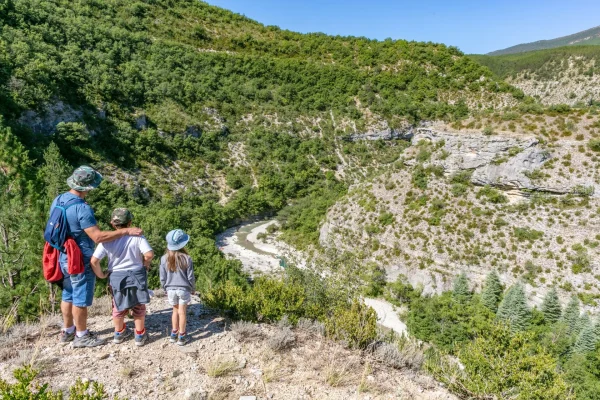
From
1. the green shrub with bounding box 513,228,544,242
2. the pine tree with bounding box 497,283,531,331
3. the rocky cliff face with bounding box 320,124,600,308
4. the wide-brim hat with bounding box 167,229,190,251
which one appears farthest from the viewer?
the green shrub with bounding box 513,228,544,242

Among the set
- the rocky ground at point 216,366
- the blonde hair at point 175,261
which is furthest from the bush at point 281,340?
the blonde hair at point 175,261

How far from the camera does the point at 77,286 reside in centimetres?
455

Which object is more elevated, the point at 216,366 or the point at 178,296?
the point at 178,296

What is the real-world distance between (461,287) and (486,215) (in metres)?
6.68

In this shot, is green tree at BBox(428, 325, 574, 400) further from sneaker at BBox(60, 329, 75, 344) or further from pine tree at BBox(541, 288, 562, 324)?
pine tree at BBox(541, 288, 562, 324)

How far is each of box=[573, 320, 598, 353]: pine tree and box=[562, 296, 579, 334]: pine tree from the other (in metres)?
1.50

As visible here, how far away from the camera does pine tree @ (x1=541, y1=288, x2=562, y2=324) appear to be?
872 inches

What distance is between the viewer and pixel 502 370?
5.59 m

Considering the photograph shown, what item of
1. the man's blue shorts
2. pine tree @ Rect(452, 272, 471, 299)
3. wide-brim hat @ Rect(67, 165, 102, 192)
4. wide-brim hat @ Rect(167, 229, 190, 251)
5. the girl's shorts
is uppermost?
wide-brim hat @ Rect(67, 165, 102, 192)

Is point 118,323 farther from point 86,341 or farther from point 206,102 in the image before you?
point 206,102

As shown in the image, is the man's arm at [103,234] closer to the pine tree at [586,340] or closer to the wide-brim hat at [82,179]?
the wide-brim hat at [82,179]

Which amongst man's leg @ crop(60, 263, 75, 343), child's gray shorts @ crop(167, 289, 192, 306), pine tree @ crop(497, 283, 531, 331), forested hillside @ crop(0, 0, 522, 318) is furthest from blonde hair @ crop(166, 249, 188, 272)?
pine tree @ crop(497, 283, 531, 331)

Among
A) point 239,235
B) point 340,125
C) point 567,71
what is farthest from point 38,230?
point 567,71

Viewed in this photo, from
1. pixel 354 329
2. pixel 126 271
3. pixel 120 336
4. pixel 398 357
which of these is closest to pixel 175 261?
pixel 126 271
